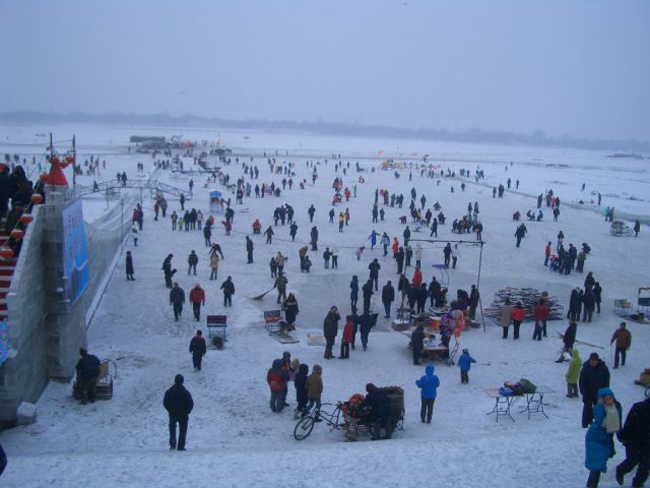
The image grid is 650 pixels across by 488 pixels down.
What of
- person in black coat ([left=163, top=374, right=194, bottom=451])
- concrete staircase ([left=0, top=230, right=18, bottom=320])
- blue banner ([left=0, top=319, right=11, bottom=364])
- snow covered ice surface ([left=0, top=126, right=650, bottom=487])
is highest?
concrete staircase ([left=0, top=230, right=18, bottom=320])

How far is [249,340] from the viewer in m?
14.3

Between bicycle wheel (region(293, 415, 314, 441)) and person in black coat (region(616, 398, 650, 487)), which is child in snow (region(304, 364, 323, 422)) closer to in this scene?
bicycle wheel (region(293, 415, 314, 441))

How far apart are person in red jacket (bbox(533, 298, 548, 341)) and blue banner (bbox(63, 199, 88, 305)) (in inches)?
409

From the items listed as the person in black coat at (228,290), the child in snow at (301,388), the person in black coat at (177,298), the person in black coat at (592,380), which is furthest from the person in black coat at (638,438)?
the person in black coat at (228,290)

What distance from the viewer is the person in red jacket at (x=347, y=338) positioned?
42.5 feet

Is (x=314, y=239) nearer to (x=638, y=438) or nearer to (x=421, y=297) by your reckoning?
(x=421, y=297)

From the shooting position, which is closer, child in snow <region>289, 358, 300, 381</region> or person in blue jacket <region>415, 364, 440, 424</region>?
person in blue jacket <region>415, 364, 440, 424</region>

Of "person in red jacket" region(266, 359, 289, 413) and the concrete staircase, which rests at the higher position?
the concrete staircase

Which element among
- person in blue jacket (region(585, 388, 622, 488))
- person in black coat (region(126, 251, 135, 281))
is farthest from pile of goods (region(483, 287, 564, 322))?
person in black coat (region(126, 251, 135, 281))

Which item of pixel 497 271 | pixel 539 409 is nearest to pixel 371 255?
pixel 497 271

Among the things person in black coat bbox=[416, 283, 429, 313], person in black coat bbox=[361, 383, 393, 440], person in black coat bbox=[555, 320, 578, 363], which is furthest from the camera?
person in black coat bbox=[416, 283, 429, 313]

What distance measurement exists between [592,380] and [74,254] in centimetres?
929

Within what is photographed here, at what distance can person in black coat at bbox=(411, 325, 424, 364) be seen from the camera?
12.7m

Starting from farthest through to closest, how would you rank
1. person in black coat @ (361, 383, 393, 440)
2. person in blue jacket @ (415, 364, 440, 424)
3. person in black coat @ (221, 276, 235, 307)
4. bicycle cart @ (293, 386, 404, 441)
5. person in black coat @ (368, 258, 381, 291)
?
person in black coat @ (368, 258, 381, 291) < person in black coat @ (221, 276, 235, 307) < person in blue jacket @ (415, 364, 440, 424) < bicycle cart @ (293, 386, 404, 441) < person in black coat @ (361, 383, 393, 440)
